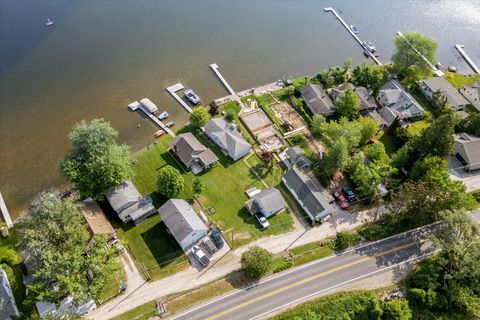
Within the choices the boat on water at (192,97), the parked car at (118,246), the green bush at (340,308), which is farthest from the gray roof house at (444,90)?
the parked car at (118,246)

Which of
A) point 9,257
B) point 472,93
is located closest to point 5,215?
point 9,257

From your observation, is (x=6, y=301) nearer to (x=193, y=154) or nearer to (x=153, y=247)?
(x=153, y=247)

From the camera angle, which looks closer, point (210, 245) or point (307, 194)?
point (210, 245)

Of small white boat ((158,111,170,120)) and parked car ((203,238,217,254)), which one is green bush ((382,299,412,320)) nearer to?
parked car ((203,238,217,254))

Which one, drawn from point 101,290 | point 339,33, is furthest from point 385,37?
point 101,290

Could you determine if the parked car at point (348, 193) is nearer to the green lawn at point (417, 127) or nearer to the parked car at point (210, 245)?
the green lawn at point (417, 127)
